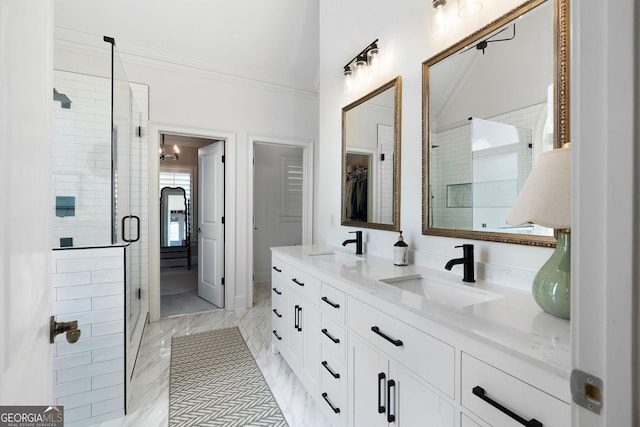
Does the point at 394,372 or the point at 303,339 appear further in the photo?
the point at 303,339

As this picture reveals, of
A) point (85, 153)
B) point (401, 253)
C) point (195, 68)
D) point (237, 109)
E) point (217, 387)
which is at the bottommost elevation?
point (217, 387)

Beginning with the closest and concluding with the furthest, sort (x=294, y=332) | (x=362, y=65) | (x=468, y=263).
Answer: (x=468, y=263) → (x=294, y=332) → (x=362, y=65)

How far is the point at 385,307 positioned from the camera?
118cm

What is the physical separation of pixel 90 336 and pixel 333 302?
1.37m

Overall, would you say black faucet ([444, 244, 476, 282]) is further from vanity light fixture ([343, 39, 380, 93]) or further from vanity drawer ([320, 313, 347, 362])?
vanity light fixture ([343, 39, 380, 93])

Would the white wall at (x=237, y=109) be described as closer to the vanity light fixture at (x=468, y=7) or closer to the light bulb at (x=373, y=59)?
the light bulb at (x=373, y=59)

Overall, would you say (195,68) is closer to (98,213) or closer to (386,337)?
(98,213)

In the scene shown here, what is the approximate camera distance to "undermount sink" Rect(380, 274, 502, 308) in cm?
129

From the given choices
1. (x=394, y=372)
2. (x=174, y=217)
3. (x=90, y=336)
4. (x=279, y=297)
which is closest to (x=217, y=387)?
(x=279, y=297)

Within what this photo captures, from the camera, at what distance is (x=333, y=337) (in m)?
Result: 1.56

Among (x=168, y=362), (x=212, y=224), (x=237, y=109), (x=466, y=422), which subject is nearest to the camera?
(x=466, y=422)

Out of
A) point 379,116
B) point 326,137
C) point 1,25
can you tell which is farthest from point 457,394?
point 326,137

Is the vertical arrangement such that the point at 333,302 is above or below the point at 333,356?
above

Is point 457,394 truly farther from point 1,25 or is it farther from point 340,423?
point 1,25
